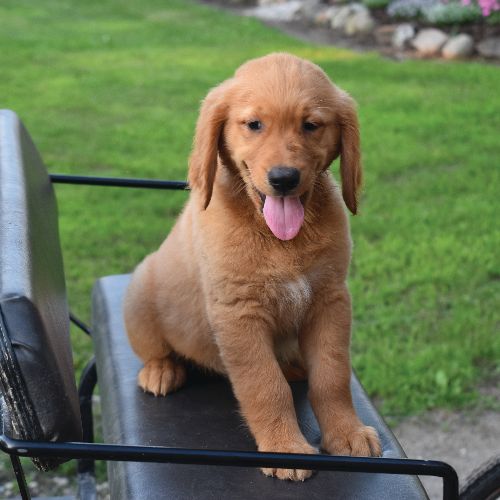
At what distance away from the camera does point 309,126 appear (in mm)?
2172

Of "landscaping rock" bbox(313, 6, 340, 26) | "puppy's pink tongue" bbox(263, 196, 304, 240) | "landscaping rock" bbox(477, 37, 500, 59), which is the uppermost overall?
"puppy's pink tongue" bbox(263, 196, 304, 240)

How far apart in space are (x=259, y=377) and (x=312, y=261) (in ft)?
1.10

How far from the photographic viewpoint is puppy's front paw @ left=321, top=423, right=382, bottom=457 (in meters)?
2.24

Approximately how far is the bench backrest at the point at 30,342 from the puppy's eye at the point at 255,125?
610 millimetres

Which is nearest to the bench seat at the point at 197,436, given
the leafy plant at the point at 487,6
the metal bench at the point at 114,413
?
the metal bench at the point at 114,413

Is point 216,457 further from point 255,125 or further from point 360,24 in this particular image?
point 360,24

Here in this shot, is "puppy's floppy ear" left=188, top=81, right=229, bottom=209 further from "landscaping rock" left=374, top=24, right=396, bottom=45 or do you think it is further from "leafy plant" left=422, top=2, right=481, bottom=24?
"landscaping rock" left=374, top=24, right=396, bottom=45

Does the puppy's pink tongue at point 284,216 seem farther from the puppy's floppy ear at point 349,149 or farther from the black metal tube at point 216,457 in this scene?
the black metal tube at point 216,457

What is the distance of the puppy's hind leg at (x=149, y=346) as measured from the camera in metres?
2.63

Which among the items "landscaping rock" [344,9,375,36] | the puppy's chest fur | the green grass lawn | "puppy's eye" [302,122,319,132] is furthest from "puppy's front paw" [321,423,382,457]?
"landscaping rock" [344,9,375,36]

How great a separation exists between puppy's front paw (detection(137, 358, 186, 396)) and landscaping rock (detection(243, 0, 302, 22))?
40.2 ft

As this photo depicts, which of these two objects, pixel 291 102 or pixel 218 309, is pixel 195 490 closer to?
pixel 218 309

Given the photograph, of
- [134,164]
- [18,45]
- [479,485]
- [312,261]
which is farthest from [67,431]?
[18,45]

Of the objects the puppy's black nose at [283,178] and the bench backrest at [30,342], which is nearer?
the bench backrest at [30,342]
